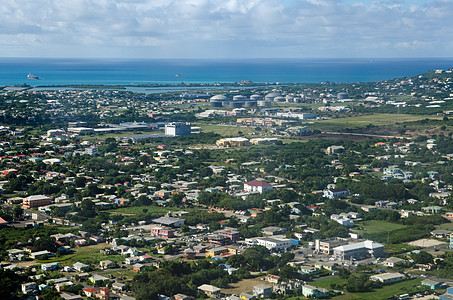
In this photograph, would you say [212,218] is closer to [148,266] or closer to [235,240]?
[235,240]

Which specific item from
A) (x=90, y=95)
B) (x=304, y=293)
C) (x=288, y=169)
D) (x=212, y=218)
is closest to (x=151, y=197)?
(x=212, y=218)

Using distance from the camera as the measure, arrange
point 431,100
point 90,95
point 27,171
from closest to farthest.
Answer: point 27,171 → point 431,100 → point 90,95

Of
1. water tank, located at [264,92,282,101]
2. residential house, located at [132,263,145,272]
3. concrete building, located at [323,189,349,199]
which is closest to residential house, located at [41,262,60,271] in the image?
residential house, located at [132,263,145,272]

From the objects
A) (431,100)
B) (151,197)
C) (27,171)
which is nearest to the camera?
(151,197)

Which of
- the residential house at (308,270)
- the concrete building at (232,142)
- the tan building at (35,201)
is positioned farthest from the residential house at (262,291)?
the concrete building at (232,142)

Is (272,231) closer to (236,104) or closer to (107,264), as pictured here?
(107,264)

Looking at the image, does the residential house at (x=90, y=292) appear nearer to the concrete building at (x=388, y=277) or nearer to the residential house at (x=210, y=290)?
the residential house at (x=210, y=290)
